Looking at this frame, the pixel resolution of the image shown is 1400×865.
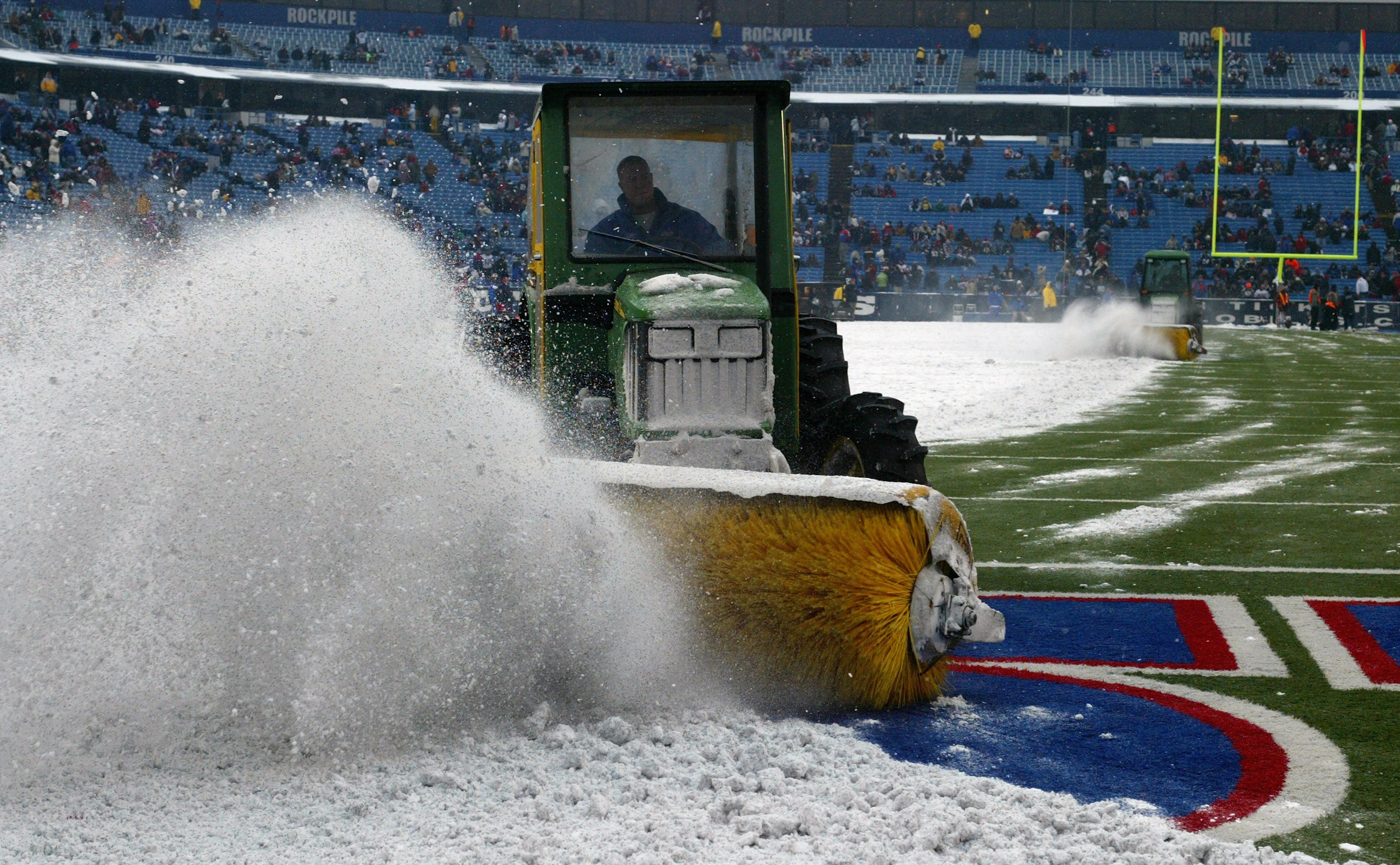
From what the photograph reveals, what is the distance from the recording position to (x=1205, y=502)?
8.88 m

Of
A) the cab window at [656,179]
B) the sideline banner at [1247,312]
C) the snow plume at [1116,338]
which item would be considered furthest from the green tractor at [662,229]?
the sideline banner at [1247,312]

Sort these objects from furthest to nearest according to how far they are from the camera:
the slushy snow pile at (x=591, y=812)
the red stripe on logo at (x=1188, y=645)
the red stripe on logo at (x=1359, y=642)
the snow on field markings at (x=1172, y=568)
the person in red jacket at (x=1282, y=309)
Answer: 1. the person in red jacket at (x=1282, y=309)
2. the snow on field markings at (x=1172, y=568)
3. the red stripe on logo at (x=1188, y=645)
4. the red stripe on logo at (x=1359, y=642)
5. the slushy snow pile at (x=591, y=812)

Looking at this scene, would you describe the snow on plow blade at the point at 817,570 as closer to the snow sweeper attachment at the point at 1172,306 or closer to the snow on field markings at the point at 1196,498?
the snow on field markings at the point at 1196,498

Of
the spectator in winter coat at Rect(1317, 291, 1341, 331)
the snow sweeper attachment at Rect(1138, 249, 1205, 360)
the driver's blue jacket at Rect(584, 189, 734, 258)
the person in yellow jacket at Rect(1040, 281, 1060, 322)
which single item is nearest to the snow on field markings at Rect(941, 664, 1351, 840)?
the driver's blue jacket at Rect(584, 189, 734, 258)

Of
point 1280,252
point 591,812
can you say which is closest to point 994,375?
point 591,812

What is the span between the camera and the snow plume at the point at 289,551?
Answer: 3725 millimetres

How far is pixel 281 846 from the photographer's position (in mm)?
3119

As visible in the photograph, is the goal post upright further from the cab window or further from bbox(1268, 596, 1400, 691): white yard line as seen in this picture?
the cab window

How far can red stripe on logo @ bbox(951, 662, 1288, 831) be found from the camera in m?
3.38

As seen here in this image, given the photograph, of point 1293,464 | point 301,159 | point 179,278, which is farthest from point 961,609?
point 301,159

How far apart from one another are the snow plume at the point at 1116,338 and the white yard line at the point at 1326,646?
18575 millimetres

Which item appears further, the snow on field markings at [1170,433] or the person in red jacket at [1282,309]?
the person in red jacket at [1282,309]

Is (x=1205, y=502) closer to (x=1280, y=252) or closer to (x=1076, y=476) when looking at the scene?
(x=1076, y=476)

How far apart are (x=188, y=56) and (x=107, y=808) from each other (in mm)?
44332
